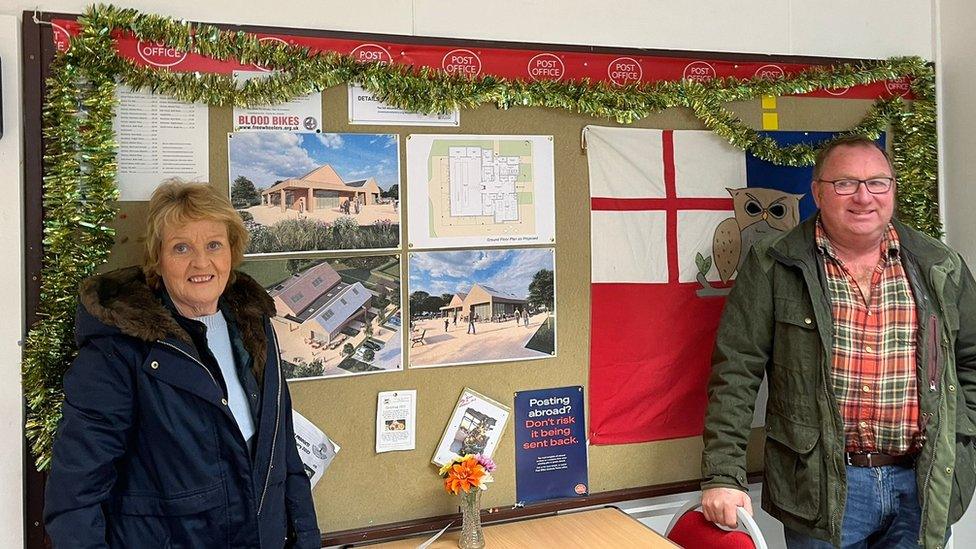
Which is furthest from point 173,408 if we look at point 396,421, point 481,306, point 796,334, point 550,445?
point 796,334

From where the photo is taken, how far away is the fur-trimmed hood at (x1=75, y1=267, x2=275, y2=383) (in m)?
1.61

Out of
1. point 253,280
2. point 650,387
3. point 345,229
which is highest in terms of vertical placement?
point 345,229

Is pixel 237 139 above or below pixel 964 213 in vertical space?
above

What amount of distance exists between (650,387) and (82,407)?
1.63m

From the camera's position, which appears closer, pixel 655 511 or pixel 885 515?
pixel 885 515

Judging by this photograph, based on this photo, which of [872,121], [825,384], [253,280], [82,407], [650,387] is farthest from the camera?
[872,121]

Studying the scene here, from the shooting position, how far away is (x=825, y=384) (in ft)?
6.82

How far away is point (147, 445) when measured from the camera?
1651mm

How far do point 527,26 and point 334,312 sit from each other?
103cm

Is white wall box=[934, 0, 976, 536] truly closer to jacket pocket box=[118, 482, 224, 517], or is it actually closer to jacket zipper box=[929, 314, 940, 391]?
jacket zipper box=[929, 314, 940, 391]

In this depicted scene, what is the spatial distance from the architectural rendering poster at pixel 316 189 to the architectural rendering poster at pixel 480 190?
0.26 feet

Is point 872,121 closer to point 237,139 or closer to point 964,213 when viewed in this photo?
point 964,213

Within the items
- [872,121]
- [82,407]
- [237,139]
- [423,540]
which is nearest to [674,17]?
[872,121]

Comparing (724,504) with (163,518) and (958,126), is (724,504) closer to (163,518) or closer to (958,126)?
(163,518)
